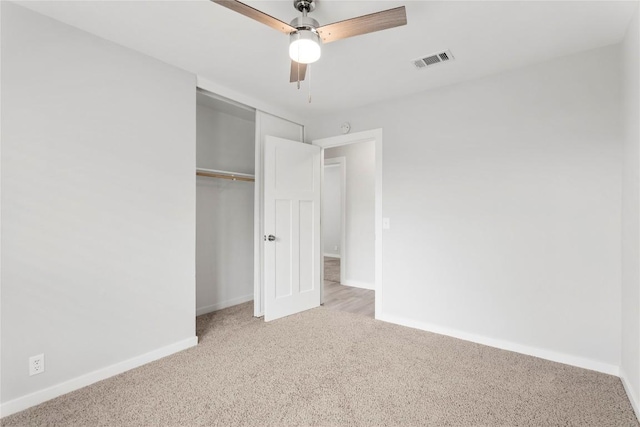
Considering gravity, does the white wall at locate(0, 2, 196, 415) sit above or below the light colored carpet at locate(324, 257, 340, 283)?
above

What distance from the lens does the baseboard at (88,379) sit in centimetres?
182

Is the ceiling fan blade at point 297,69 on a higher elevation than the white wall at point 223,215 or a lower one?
higher

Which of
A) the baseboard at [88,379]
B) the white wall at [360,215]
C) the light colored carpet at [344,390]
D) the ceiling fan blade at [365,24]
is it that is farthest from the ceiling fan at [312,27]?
the white wall at [360,215]

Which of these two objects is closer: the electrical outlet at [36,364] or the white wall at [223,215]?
the electrical outlet at [36,364]

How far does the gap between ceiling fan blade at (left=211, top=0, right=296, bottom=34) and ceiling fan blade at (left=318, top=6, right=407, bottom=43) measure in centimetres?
20

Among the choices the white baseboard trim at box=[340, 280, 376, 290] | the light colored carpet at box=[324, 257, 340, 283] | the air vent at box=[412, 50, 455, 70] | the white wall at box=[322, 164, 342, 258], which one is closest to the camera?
the air vent at box=[412, 50, 455, 70]

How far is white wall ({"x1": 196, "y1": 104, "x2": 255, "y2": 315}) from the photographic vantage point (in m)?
3.68

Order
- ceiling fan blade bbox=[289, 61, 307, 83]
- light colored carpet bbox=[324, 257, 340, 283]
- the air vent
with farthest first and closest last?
light colored carpet bbox=[324, 257, 340, 283], the air vent, ceiling fan blade bbox=[289, 61, 307, 83]

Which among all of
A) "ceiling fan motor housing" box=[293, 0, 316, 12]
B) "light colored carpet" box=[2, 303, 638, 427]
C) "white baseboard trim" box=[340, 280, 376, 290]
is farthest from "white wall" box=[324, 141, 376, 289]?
"ceiling fan motor housing" box=[293, 0, 316, 12]

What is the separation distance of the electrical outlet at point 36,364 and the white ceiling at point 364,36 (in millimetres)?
2124

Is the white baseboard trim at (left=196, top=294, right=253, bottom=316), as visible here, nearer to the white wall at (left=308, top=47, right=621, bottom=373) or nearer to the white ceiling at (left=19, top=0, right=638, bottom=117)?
the white wall at (left=308, top=47, right=621, bottom=373)

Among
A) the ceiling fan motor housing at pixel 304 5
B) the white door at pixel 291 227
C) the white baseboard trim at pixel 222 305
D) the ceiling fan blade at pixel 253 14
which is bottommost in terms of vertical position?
the white baseboard trim at pixel 222 305

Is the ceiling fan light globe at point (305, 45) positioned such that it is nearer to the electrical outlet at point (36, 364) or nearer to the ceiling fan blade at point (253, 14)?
the ceiling fan blade at point (253, 14)

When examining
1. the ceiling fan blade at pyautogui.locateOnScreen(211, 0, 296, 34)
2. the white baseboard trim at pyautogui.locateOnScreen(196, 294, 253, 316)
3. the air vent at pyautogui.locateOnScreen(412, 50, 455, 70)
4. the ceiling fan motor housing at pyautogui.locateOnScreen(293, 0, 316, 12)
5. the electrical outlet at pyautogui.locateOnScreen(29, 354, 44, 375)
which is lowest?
the white baseboard trim at pyautogui.locateOnScreen(196, 294, 253, 316)
